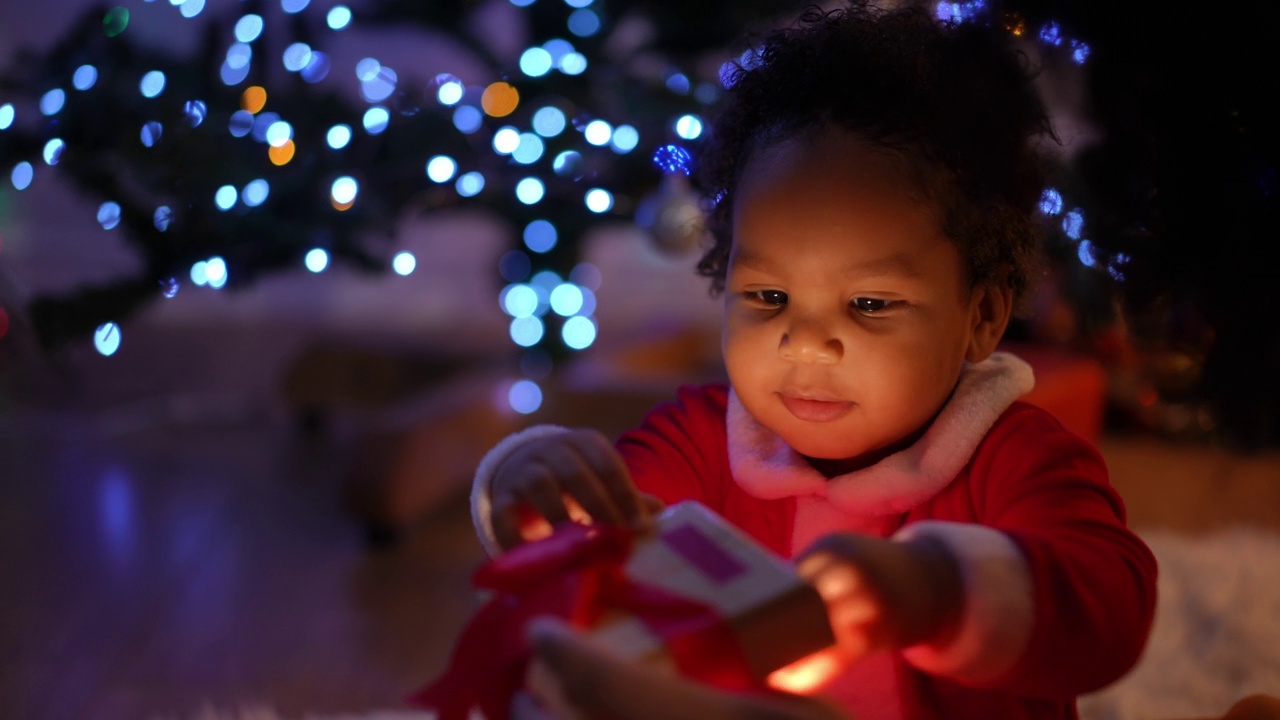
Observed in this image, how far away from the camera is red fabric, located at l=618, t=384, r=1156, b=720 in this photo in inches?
24.9

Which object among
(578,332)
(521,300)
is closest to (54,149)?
(521,300)

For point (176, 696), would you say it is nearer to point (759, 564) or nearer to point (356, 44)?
point (759, 564)

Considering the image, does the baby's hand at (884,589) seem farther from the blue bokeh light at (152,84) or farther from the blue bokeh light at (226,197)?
the blue bokeh light at (152,84)

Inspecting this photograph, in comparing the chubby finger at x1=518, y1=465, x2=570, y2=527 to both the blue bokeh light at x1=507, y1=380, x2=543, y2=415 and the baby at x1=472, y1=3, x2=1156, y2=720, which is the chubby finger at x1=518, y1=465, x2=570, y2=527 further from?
the blue bokeh light at x1=507, y1=380, x2=543, y2=415

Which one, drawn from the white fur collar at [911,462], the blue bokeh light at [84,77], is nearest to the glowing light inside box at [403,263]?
the blue bokeh light at [84,77]

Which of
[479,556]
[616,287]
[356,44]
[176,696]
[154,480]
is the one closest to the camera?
[176,696]

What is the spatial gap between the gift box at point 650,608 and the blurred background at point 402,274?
19.0 inches

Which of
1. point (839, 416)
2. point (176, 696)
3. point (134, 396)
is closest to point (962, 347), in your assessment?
point (839, 416)

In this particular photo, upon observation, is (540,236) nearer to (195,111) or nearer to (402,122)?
(402,122)

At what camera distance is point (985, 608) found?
60cm

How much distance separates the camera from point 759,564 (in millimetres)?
589

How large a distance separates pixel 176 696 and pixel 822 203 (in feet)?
2.96

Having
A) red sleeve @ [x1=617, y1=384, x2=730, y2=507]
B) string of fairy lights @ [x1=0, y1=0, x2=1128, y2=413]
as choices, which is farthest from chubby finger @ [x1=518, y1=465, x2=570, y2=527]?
string of fairy lights @ [x1=0, y1=0, x2=1128, y2=413]

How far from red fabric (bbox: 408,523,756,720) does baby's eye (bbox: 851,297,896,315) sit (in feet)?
0.80
